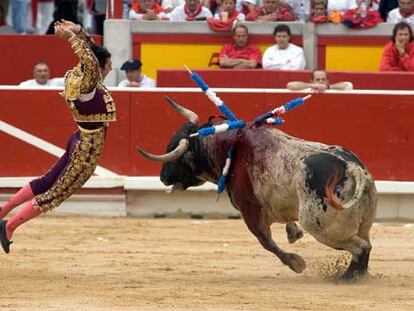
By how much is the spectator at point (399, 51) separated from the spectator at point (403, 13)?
1.54 feet

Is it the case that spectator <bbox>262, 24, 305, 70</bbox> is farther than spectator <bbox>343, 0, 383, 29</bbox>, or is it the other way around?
spectator <bbox>343, 0, 383, 29</bbox>

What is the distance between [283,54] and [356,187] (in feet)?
14.5

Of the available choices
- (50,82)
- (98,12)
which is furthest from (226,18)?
(98,12)

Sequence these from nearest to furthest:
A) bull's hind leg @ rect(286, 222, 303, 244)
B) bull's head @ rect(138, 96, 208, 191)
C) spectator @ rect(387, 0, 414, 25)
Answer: bull's head @ rect(138, 96, 208, 191) < bull's hind leg @ rect(286, 222, 303, 244) < spectator @ rect(387, 0, 414, 25)

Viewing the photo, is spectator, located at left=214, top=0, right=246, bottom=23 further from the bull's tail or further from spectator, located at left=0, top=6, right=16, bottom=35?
the bull's tail

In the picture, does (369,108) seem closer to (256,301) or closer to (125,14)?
(125,14)

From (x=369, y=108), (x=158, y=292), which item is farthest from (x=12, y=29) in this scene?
(x=158, y=292)

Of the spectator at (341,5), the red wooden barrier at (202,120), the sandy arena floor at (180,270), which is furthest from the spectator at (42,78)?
the spectator at (341,5)

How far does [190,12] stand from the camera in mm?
12789

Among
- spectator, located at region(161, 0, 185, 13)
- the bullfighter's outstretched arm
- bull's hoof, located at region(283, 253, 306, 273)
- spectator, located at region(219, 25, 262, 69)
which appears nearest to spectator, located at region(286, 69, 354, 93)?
spectator, located at region(219, 25, 262, 69)

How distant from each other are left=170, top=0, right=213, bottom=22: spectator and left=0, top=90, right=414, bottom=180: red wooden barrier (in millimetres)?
1270

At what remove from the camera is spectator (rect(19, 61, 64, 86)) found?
1204 cm

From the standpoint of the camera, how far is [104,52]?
8.66m

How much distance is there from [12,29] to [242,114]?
3.81m
